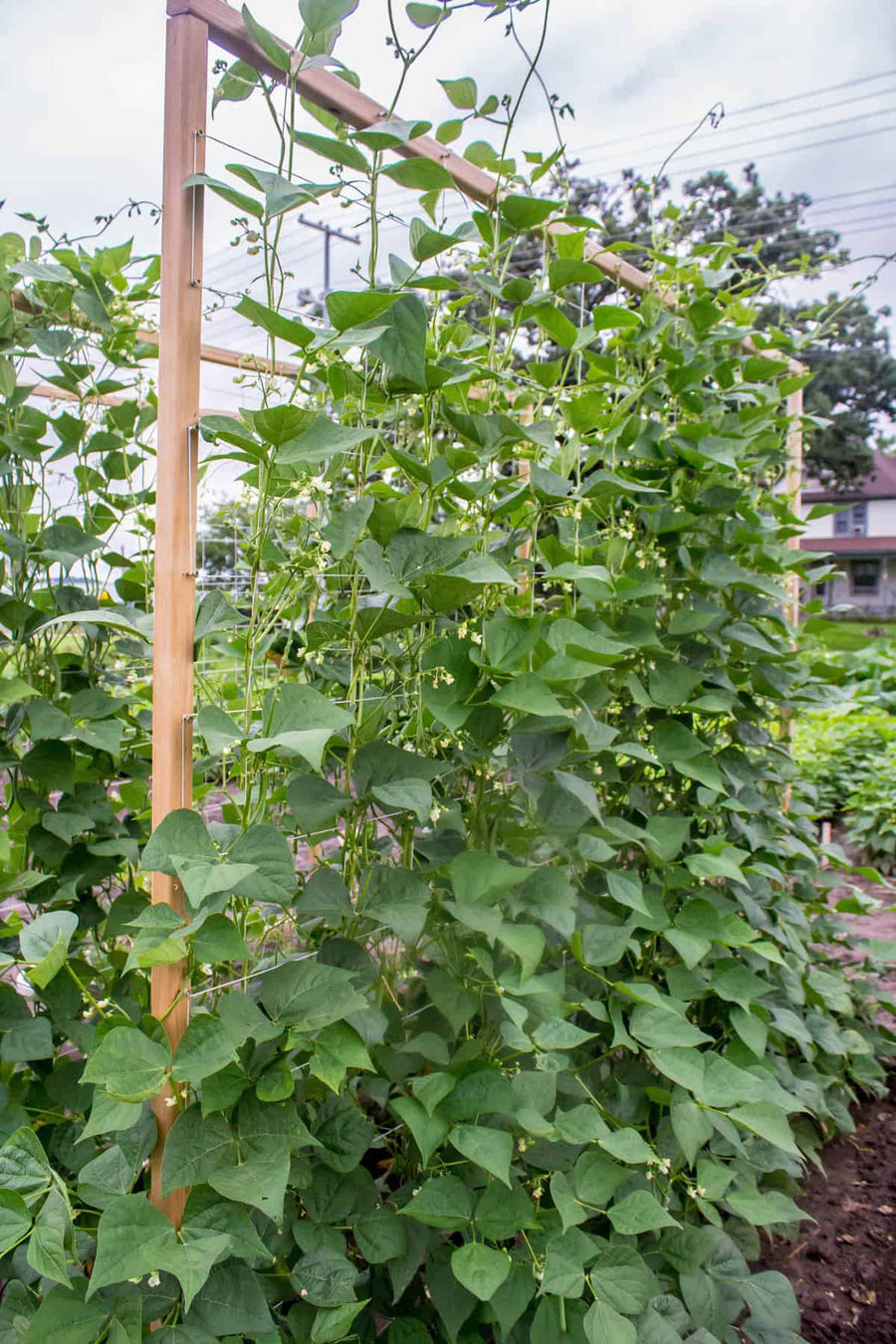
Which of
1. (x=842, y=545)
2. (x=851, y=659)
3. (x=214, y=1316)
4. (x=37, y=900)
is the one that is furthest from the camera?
(x=842, y=545)

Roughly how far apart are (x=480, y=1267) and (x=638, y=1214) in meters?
0.26

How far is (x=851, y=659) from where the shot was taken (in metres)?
6.64

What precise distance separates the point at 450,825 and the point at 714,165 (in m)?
15.1

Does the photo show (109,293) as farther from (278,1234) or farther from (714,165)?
(714,165)

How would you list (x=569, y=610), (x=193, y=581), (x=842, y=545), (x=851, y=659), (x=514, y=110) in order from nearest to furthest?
(x=193, y=581) < (x=514, y=110) < (x=569, y=610) < (x=851, y=659) < (x=842, y=545)

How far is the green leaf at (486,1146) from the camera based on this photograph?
973 mm

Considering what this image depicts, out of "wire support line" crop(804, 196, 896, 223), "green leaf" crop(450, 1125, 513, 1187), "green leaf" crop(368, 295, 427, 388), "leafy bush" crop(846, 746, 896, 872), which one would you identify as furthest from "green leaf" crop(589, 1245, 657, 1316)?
"wire support line" crop(804, 196, 896, 223)

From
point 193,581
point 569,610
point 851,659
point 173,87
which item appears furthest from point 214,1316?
point 851,659

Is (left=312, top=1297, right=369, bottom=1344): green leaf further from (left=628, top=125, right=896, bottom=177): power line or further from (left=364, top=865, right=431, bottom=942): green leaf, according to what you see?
(left=628, top=125, right=896, bottom=177): power line

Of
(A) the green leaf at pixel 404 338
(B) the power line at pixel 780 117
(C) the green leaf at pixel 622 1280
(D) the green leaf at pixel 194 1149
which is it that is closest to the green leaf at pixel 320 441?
(A) the green leaf at pixel 404 338

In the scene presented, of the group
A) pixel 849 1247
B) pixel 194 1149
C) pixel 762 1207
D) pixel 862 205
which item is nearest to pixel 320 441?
pixel 194 1149

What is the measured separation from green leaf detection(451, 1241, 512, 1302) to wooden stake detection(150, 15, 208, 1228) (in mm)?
307

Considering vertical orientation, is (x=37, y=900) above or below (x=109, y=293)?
below

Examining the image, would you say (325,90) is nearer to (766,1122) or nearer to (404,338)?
(404,338)
